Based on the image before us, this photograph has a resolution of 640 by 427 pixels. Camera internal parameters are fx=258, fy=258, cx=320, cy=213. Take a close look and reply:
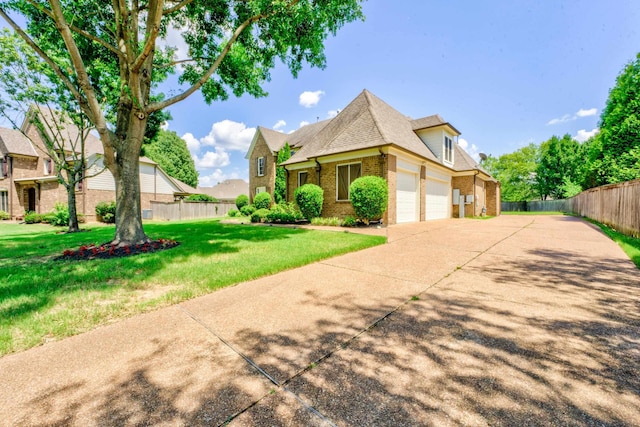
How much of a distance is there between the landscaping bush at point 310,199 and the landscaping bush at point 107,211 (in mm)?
15134

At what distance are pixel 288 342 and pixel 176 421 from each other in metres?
1.01

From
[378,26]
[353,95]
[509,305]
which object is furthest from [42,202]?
[509,305]

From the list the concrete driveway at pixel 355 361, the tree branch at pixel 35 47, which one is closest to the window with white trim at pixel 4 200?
the tree branch at pixel 35 47

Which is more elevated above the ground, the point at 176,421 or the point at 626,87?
the point at 626,87

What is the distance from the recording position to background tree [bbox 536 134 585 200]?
34406 millimetres

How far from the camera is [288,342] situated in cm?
231

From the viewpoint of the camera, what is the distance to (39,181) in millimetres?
21172

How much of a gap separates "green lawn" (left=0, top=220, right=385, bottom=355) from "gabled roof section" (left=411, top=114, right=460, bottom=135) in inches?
500

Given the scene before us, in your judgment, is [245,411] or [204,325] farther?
[204,325]

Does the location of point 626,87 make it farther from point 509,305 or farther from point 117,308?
point 117,308

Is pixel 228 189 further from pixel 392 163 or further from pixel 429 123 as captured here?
pixel 392 163

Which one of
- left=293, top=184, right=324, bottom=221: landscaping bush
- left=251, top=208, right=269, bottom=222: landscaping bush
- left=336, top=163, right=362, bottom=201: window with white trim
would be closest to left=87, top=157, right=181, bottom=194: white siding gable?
left=251, top=208, right=269, bottom=222: landscaping bush

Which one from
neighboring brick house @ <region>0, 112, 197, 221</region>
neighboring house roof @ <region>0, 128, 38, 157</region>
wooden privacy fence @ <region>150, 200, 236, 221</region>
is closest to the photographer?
neighboring brick house @ <region>0, 112, 197, 221</region>

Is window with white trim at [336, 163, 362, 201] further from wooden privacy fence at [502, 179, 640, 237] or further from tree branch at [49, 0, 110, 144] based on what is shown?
tree branch at [49, 0, 110, 144]
